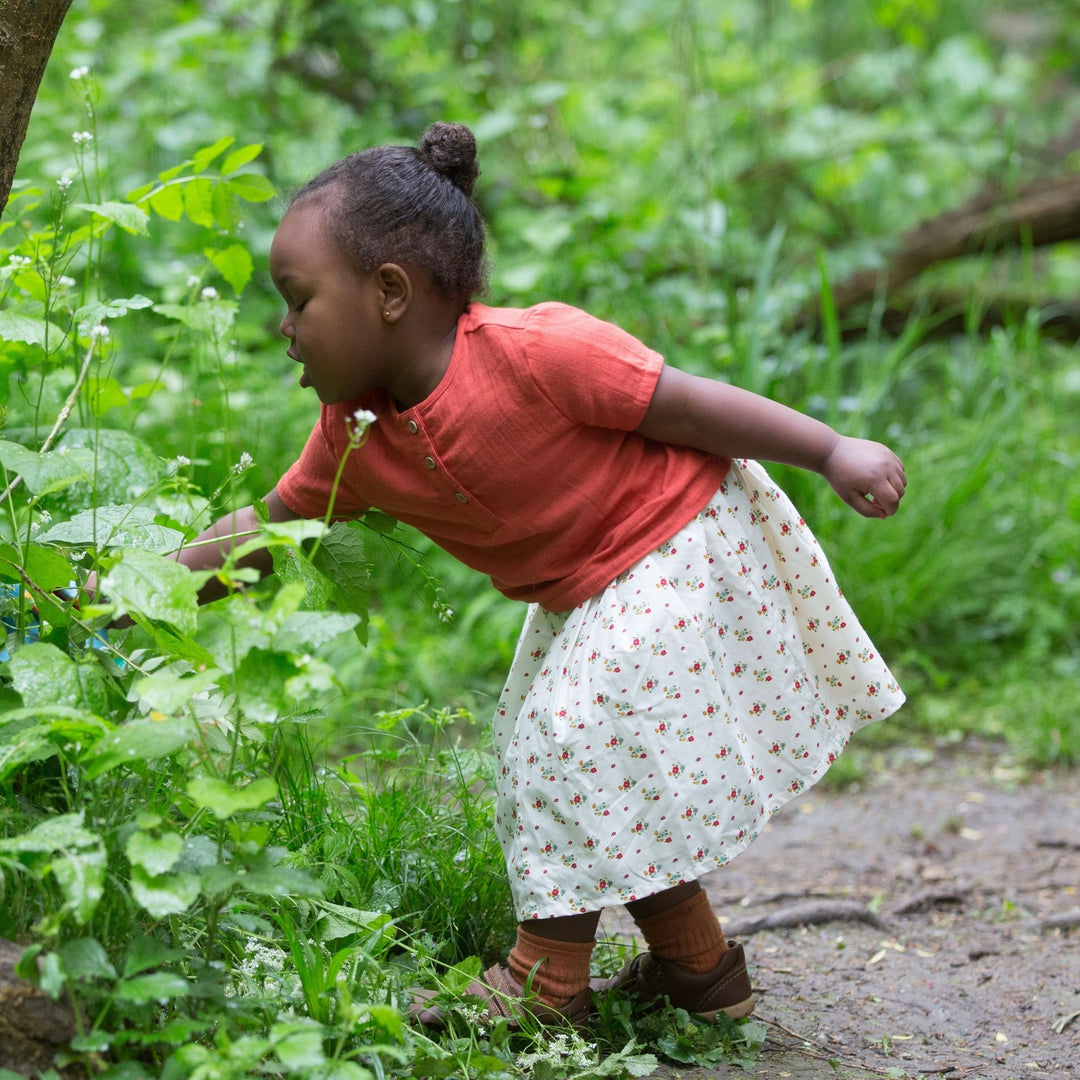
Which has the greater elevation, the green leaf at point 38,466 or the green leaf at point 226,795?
the green leaf at point 38,466

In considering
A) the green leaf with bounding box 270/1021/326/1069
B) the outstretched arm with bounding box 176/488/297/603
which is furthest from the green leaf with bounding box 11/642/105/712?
the outstretched arm with bounding box 176/488/297/603

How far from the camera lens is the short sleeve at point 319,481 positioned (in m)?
1.79

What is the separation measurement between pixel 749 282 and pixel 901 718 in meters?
1.82

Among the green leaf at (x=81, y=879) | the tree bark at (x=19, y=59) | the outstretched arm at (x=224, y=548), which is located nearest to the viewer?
the green leaf at (x=81, y=879)

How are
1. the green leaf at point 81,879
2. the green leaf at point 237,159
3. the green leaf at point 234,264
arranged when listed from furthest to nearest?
the green leaf at point 234,264, the green leaf at point 237,159, the green leaf at point 81,879

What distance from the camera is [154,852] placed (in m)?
1.15

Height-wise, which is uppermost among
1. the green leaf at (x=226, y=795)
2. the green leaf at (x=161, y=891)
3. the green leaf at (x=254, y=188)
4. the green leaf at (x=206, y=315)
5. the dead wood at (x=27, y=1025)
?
the green leaf at (x=254, y=188)

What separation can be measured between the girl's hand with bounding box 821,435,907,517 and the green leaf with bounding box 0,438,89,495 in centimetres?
99

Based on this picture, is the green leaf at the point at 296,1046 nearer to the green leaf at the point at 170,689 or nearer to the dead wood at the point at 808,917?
the green leaf at the point at 170,689

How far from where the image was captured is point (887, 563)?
3.51m

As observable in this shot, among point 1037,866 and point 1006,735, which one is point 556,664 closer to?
point 1037,866

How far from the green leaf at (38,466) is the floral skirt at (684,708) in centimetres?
69

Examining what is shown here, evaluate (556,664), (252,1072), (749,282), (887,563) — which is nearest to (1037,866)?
(887,563)

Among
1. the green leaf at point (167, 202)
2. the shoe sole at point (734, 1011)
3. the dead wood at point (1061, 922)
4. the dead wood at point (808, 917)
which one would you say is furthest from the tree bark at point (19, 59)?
the dead wood at point (1061, 922)
